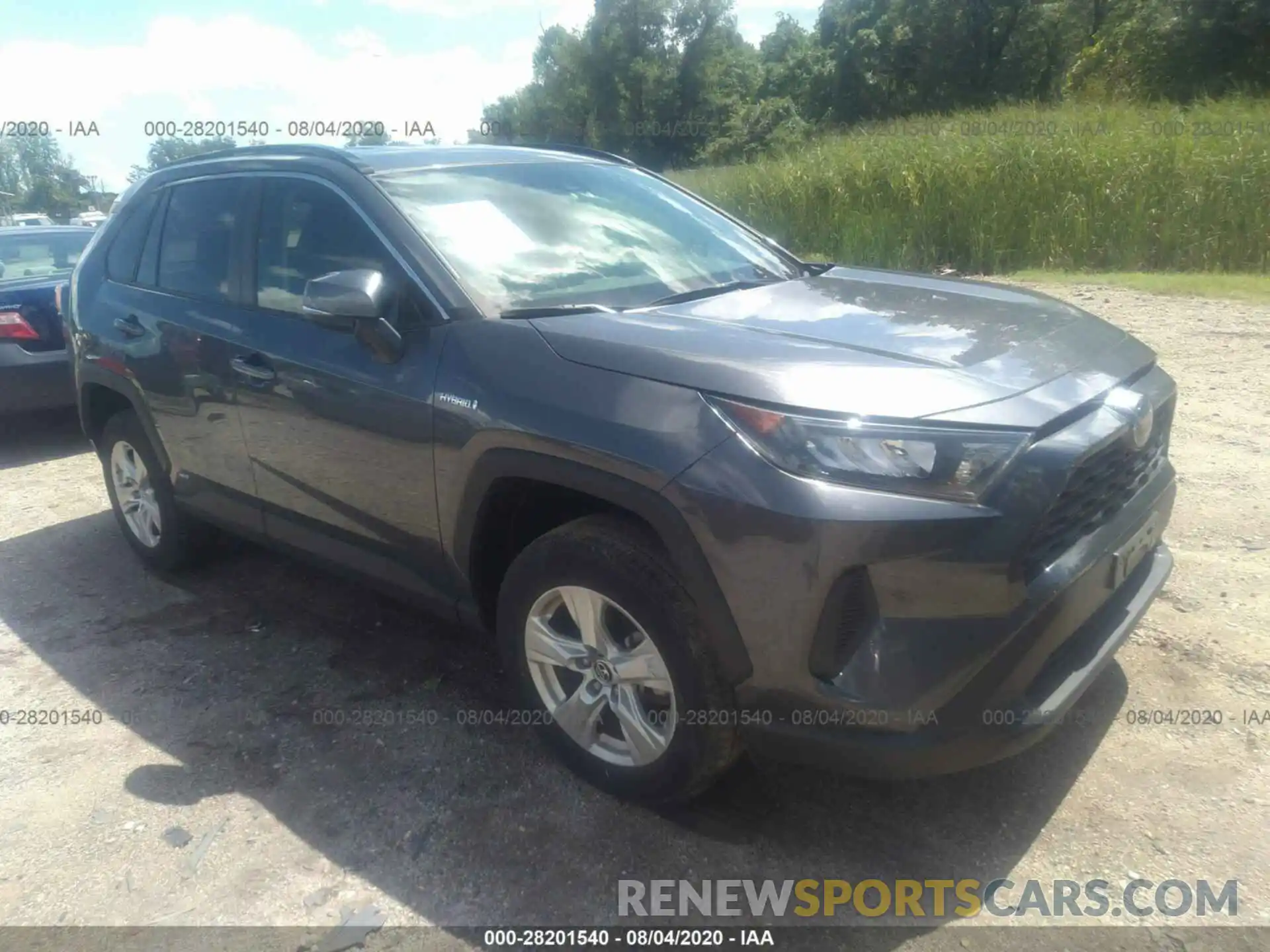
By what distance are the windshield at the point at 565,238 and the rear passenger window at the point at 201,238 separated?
0.94 metres

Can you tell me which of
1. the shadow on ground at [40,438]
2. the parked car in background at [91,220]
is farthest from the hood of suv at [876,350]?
the shadow on ground at [40,438]

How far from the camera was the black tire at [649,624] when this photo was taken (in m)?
2.45

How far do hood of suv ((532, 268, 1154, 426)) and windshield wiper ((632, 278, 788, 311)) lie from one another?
0.06 metres

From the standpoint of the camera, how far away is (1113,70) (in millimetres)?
30000

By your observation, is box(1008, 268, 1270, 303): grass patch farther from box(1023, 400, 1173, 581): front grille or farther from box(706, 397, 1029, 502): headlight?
box(706, 397, 1029, 502): headlight

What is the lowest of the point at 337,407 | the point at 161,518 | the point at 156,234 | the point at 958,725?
the point at 161,518

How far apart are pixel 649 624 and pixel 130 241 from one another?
3360 millimetres

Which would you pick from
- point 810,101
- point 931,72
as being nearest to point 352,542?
point 931,72

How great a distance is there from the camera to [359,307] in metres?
2.89

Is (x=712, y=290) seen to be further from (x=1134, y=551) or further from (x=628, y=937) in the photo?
(x=628, y=937)

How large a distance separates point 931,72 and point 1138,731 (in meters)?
47.6

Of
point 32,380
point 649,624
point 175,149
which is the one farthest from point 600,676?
point 175,149

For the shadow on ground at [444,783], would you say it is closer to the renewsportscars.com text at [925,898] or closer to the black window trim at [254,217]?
the renewsportscars.com text at [925,898]

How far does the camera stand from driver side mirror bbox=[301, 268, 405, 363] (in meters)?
2.88
